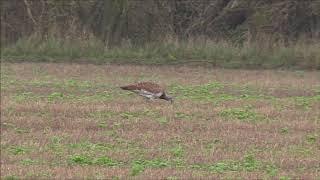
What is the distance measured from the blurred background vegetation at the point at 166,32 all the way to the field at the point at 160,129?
4.15 metres

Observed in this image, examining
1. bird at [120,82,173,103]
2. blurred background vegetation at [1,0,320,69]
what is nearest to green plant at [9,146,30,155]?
bird at [120,82,173,103]

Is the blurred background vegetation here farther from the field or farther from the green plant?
the green plant

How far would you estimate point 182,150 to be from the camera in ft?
36.5

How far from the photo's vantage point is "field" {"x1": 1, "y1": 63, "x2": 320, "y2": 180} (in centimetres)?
984

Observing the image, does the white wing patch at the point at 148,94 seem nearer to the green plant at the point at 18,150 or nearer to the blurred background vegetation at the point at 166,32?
the green plant at the point at 18,150

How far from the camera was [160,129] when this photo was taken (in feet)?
42.7

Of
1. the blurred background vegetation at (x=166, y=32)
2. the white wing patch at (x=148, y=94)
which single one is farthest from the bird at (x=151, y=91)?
the blurred background vegetation at (x=166, y=32)

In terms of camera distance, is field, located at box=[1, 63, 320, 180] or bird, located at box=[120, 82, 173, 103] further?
bird, located at box=[120, 82, 173, 103]

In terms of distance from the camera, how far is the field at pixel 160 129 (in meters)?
9.84

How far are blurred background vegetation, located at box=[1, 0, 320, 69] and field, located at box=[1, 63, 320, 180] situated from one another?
4.15 m

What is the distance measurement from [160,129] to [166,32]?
627 inches

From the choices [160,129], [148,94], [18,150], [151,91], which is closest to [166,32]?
[148,94]

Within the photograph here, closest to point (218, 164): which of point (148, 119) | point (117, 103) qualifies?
point (148, 119)

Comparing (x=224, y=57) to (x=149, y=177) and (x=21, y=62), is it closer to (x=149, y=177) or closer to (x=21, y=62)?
(x=21, y=62)
